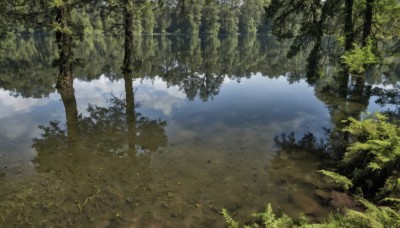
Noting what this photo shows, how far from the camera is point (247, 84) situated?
24.0m

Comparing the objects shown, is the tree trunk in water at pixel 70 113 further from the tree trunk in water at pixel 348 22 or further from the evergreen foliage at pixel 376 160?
the tree trunk in water at pixel 348 22

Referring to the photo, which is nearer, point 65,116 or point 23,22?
point 65,116

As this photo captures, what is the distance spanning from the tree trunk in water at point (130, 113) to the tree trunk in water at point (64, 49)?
3.73 m

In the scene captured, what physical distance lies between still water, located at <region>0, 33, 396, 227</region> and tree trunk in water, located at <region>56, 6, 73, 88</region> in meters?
0.98

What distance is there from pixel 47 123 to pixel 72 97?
4.53 meters

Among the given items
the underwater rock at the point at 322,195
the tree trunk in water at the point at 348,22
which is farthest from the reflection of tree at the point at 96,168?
the tree trunk in water at the point at 348,22

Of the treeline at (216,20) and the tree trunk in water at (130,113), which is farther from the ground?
the treeline at (216,20)

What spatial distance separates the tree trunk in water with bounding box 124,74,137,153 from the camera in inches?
464

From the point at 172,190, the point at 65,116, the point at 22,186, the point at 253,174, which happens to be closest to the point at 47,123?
the point at 65,116

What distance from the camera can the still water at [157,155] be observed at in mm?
7539

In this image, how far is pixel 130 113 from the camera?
51.6 ft

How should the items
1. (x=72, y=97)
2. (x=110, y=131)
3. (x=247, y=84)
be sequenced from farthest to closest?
(x=247, y=84) < (x=72, y=97) < (x=110, y=131)

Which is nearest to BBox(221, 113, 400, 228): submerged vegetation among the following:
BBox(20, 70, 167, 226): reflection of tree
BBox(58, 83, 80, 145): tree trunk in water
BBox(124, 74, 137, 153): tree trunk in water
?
BBox(20, 70, 167, 226): reflection of tree

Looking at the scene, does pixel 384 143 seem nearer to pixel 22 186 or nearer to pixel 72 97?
pixel 22 186
